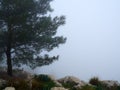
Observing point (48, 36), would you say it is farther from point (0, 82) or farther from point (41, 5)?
point (0, 82)

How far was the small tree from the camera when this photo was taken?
61.1ft

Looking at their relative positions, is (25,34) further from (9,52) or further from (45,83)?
(45,83)

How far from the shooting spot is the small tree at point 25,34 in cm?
1861

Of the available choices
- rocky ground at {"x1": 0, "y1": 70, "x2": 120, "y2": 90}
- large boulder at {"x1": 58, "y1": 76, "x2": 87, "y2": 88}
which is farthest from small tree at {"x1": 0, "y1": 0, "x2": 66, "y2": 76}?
large boulder at {"x1": 58, "y1": 76, "x2": 87, "y2": 88}

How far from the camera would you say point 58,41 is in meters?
19.4

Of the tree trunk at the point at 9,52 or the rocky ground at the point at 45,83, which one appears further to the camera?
the tree trunk at the point at 9,52

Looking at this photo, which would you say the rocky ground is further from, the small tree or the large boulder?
the small tree

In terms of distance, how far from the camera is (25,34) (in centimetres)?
1855

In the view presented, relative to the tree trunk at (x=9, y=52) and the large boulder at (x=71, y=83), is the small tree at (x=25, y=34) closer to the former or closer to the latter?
the tree trunk at (x=9, y=52)

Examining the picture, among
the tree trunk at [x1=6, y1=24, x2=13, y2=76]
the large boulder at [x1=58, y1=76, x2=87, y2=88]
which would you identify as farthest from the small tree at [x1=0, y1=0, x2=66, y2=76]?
the large boulder at [x1=58, y1=76, x2=87, y2=88]

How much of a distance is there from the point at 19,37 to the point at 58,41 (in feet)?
8.12

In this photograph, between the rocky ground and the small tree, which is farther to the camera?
the small tree

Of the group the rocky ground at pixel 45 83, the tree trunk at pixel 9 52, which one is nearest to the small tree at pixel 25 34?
the tree trunk at pixel 9 52

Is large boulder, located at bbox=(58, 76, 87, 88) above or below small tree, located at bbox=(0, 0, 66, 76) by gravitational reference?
below
